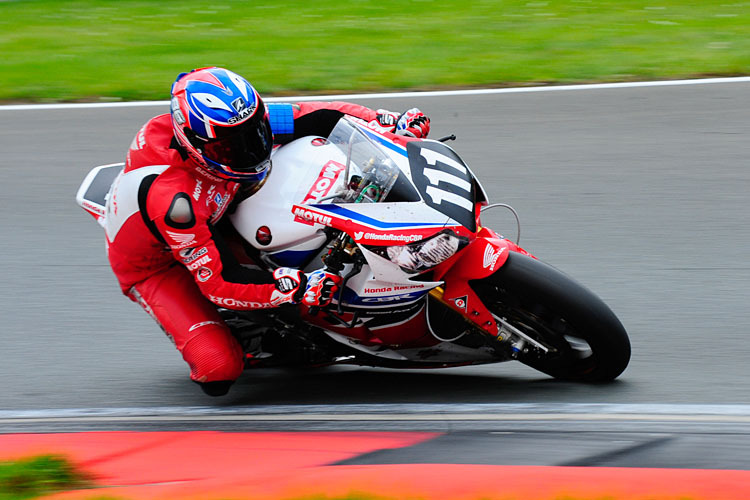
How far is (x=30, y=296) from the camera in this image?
18.0 feet

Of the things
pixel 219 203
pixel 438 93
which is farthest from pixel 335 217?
pixel 438 93

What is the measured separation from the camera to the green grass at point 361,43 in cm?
864

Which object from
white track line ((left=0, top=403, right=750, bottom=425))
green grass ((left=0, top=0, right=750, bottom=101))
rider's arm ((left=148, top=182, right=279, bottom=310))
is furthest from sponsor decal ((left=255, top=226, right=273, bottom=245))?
green grass ((left=0, top=0, right=750, bottom=101))

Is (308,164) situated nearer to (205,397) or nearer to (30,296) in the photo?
(205,397)

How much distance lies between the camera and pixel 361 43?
32.0ft

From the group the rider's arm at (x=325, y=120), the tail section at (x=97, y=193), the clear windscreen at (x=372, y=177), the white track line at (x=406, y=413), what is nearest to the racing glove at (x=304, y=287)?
the clear windscreen at (x=372, y=177)

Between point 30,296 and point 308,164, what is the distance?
2273 mm

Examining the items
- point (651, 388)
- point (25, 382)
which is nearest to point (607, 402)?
point (651, 388)

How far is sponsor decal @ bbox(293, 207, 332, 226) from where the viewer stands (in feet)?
12.3

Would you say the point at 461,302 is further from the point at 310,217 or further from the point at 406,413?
the point at 310,217

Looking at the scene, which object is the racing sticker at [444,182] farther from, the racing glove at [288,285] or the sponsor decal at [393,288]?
the racing glove at [288,285]

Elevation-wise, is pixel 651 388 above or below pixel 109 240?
below

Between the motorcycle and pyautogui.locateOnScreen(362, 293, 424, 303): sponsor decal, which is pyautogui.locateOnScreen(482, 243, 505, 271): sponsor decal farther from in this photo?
pyautogui.locateOnScreen(362, 293, 424, 303): sponsor decal

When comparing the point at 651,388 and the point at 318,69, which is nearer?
the point at 651,388
